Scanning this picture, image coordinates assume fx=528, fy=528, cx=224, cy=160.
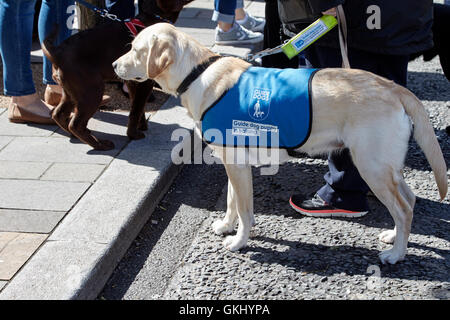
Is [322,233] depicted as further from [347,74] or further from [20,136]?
[20,136]

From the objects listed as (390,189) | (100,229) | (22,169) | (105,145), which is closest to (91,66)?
(105,145)

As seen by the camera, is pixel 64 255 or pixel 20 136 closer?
pixel 64 255

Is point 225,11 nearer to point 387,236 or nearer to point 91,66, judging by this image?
point 91,66

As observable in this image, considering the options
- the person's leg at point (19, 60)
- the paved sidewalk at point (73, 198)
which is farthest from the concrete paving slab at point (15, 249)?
the person's leg at point (19, 60)

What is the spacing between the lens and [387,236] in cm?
321

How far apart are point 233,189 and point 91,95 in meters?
1.51

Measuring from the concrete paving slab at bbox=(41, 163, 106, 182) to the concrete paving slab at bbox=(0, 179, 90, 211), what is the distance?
0.24ft

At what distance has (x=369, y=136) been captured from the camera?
2.77 m

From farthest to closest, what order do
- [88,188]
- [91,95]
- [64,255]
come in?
[91,95] → [88,188] → [64,255]

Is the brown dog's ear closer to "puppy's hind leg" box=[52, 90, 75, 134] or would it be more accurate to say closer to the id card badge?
the id card badge

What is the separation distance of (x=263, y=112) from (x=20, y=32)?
258 centimetres

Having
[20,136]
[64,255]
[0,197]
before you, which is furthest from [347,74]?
[20,136]

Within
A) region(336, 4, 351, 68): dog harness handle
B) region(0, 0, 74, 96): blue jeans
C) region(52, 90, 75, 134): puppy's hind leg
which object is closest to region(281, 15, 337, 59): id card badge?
region(336, 4, 351, 68): dog harness handle
